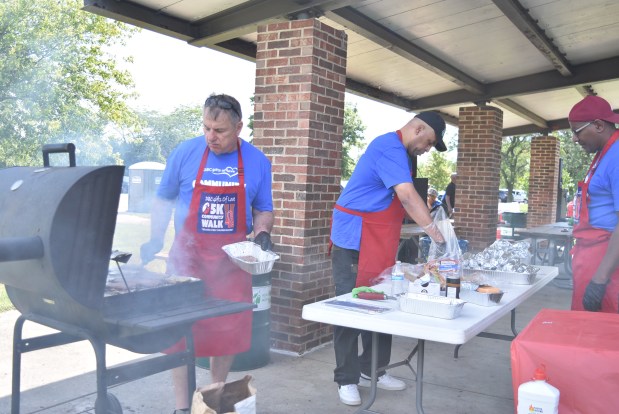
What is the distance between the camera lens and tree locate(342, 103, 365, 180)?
122 ft

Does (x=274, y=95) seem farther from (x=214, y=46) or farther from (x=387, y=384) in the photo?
(x=387, y=384)

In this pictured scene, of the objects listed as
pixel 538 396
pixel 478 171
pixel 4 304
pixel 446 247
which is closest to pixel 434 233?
pixel 446 247

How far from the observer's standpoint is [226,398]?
2537mm

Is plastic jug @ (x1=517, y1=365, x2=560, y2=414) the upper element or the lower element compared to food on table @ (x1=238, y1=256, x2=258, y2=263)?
lower

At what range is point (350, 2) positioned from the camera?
4.46 m

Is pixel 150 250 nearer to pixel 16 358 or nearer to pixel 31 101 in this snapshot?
pixel 16 358

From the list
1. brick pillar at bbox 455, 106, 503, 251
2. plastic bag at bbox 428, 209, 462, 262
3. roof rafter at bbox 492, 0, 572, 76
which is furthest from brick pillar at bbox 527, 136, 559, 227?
plastic bag at bbox 428, 209, 462, 262

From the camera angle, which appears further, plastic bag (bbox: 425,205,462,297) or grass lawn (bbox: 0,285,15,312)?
grass lawn (bbox: 0,285,15,312)

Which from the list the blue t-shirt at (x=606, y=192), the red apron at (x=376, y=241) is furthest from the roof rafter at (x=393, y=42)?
the blue t-shirt at (x=606, y=192)

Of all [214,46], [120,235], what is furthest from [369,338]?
[214,46]

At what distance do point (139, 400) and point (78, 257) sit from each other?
1969 mm

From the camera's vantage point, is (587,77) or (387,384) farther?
(587,77)

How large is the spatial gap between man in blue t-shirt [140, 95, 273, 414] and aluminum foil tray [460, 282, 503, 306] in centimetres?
111

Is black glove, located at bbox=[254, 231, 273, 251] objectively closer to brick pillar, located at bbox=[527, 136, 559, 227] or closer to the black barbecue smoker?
→ the black barbecue smoker
